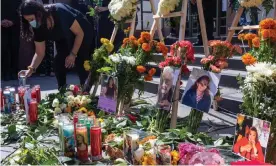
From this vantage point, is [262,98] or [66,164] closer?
[262,98]

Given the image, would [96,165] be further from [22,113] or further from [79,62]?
[79,62]

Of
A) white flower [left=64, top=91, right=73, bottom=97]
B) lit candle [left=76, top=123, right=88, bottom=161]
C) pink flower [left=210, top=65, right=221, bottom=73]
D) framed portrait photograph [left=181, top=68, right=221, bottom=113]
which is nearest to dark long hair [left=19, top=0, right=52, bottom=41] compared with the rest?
white flower [left=64, top=91, right=73, bottom=97]

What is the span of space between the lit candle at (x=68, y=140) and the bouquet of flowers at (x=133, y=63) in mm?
858

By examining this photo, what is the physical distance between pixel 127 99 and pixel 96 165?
118 cm

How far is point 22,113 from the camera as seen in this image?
3336 mm

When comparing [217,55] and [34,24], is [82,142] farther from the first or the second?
[34,24]

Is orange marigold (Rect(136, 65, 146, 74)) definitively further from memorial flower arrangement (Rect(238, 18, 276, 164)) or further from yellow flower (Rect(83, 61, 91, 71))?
memorial flower arrangement (Rect(238, 18, 276, 164))

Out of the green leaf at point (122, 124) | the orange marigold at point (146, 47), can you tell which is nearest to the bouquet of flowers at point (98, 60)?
the orange marigold at point (146, 47)

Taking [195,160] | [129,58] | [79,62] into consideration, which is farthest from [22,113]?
[195,160]

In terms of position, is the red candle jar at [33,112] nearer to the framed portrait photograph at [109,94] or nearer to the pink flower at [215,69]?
the framed portrait photograph at [109,94]

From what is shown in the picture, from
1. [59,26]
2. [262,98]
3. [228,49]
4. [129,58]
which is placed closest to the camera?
[262,98]

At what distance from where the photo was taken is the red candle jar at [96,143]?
2.13 m

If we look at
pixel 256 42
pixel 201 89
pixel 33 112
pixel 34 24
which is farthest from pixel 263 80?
pixel 34 24

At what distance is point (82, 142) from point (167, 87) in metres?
0.71
